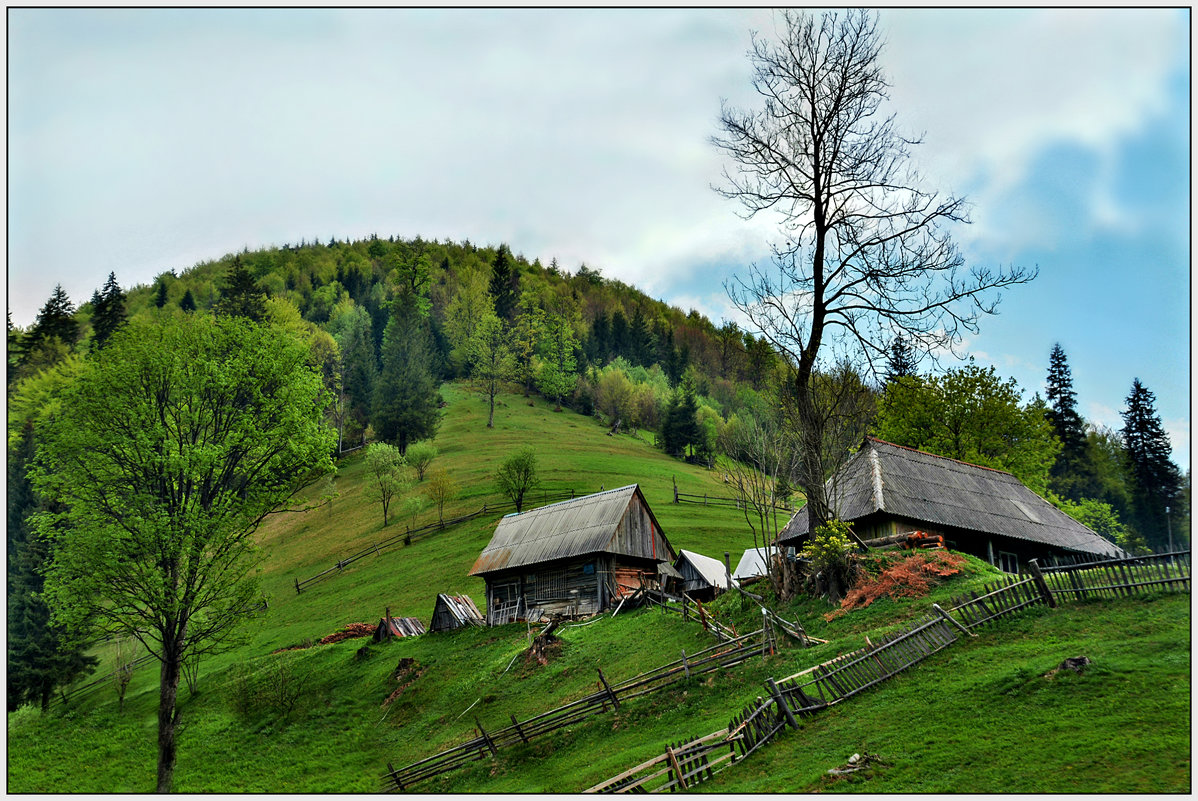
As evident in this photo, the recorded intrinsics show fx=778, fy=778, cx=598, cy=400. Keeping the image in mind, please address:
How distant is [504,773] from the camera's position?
1853cm

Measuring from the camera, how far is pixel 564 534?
38.4 m

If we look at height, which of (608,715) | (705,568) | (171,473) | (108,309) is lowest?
(608,715)

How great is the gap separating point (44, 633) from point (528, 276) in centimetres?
12855

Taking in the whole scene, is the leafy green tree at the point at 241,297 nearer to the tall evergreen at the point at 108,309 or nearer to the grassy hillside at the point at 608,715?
the tall evergreen at the point at 108,309

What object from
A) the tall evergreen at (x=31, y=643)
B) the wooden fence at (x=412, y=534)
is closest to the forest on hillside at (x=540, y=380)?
the tall evergreen at (x=31, y=643)

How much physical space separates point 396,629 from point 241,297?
6210cm

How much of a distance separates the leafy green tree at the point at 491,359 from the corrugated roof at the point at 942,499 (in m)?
63.9

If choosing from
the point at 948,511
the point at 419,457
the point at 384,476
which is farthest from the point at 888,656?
the point at 419,457

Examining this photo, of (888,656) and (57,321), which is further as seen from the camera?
(57,321)

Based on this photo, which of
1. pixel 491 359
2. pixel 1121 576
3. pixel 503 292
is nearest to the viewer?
pixel 1121 576

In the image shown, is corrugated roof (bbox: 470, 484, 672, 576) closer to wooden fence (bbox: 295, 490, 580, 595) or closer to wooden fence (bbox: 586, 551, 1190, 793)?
wooden fence (bbox: 295, 490, 580, 595)

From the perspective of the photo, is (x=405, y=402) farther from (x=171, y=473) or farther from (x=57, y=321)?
(x=171, y=473)

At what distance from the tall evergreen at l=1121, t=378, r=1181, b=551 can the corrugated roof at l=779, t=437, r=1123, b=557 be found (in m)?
44.6

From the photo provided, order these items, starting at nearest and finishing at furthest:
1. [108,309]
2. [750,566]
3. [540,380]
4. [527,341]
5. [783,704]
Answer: [783,704] < [750,566] < [108,309] < [540,380] < [527,341]
